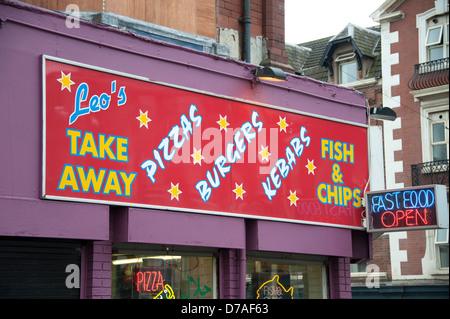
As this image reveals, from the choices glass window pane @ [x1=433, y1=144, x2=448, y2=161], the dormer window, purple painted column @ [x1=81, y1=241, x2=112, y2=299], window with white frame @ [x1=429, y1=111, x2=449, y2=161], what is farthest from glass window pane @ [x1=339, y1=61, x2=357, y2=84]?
purple painted column @ [x1=81, y1=241, x2=112, y2=299]

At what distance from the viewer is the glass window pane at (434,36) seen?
26.0 meters

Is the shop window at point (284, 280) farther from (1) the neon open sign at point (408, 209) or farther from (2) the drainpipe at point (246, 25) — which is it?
(2) the drainpipe at point (246, 25)

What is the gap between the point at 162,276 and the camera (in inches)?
476

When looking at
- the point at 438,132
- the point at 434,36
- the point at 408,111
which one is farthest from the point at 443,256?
the point at 434,36

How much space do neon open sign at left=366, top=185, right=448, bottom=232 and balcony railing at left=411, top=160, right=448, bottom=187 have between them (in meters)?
10.9

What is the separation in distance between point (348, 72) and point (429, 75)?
4.26 metres

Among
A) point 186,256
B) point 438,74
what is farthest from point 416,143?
point 186,256

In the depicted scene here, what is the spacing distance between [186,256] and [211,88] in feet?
9.32

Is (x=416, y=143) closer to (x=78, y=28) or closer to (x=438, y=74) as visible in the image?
(x=438, y=74)

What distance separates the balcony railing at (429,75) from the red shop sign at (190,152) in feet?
36.7

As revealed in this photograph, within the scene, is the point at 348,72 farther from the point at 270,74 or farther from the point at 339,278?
the point at 270,74

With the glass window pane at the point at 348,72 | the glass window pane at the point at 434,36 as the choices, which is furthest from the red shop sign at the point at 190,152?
the glass window pane at the point at 348,72
